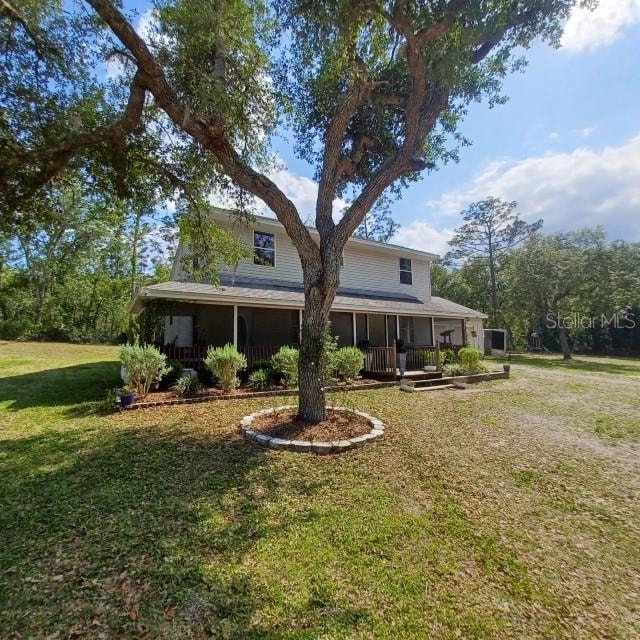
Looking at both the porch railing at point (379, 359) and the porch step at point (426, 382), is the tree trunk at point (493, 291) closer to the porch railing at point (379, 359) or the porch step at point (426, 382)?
the porch step at point (426, 382)

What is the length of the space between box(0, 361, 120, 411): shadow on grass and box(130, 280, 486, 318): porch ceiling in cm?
281

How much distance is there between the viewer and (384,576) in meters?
2.66

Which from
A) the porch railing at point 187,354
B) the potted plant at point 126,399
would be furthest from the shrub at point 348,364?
the potted plant at point 126,399

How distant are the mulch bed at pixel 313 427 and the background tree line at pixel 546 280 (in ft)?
73.8

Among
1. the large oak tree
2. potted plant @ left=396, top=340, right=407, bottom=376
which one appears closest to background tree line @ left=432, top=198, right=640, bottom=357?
potted plant @ left=396, top=340, right=407, bottom=376

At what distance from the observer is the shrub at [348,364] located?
11016 mm

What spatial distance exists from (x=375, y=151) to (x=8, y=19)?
23.3ft

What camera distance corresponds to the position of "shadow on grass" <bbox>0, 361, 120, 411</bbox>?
8.57m

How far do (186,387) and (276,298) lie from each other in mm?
3951

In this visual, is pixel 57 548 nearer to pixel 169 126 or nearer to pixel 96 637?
pixel 96 637

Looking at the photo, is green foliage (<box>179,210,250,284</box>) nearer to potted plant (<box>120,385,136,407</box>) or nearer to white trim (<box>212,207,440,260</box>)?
potted plant (<box>120,385,136,407</box>)

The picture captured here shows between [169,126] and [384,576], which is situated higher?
[169,126]

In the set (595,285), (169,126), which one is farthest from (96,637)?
(595,285)
